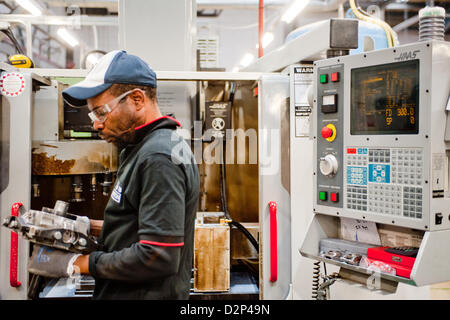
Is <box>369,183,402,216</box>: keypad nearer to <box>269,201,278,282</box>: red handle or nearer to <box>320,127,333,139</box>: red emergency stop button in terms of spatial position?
<box>320,127,333,139</box>: red emergency stop button

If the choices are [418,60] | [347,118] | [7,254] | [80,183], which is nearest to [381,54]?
[418,60]

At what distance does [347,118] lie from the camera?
144 centimetres

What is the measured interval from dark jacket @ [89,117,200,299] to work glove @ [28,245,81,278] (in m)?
0.10

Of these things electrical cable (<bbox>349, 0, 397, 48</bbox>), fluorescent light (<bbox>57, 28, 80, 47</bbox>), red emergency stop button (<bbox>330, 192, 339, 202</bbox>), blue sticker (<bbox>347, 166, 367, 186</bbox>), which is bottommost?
red emergency stop button (<bbox>330, 192, 339, 202</bbox>)

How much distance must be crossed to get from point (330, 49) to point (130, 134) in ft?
3.56

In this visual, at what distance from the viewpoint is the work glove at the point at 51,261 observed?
1.08 metres

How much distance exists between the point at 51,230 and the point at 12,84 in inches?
46.1

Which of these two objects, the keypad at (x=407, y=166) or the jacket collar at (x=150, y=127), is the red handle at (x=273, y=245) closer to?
the keypad at (x=407, y=166)

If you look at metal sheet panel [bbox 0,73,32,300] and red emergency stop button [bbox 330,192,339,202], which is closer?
red emergency stop button [bbox 330,192,339,202]

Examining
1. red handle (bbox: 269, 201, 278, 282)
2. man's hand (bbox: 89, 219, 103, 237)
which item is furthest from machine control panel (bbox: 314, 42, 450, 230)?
man's hand (bbox: 89, 219, 103, 237)

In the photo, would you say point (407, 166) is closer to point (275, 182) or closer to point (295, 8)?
point (275, 182)

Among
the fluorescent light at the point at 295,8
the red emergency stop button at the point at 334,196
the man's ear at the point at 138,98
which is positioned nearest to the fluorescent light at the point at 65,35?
the fluorescent light at the point at 295,8

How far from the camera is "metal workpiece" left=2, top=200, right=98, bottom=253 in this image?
1042 mm

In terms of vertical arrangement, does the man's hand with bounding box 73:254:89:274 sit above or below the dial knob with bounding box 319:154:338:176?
below
